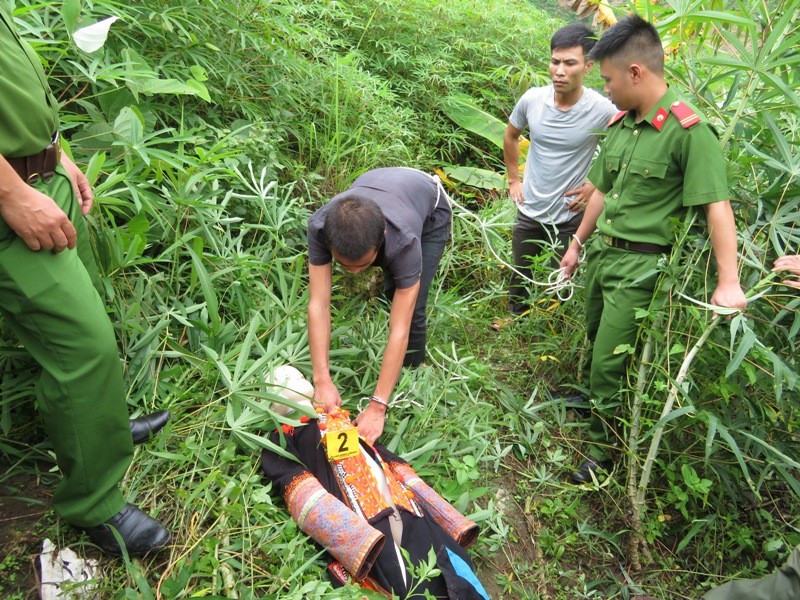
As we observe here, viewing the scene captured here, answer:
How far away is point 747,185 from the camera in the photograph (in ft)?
8.28

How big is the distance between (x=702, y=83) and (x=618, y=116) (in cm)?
38

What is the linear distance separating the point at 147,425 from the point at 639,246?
2038 millimetres

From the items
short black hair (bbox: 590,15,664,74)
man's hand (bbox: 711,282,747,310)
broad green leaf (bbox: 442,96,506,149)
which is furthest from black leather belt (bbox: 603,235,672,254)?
broad green leaf (bbox: 442,96,506,149)

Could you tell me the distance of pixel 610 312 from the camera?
8.59ft

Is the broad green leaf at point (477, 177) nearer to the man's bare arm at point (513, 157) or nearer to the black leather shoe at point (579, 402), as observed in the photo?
the man's bare arm at point (513, 157)

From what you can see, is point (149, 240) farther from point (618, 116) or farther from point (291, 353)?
point (618, 116)

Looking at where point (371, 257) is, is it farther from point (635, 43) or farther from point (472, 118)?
point (472, 118)

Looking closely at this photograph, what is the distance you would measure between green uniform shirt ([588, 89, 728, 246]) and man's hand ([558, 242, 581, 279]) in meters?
0.35

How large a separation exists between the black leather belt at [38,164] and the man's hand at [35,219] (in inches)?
3.8

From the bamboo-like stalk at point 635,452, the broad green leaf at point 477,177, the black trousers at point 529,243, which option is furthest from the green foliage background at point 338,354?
the broad green leaf at point 477,177

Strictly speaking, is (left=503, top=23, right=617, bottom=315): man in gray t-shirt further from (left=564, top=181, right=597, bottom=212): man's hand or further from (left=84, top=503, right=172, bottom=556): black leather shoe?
(left=84, top=503, right=172, bottom=556): black leather shoe

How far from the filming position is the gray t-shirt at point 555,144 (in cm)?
324

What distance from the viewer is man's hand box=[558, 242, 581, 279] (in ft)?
10.1

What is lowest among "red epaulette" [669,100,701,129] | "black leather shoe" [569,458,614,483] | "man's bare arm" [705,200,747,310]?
"black leather shoe" [569,458,614,483]
